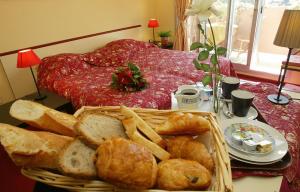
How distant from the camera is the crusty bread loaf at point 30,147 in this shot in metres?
0.56

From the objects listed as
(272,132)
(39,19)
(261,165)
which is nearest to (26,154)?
(261,165)

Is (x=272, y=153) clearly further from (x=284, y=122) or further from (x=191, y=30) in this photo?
(x=191, y=30)

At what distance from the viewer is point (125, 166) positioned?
0.53 meters

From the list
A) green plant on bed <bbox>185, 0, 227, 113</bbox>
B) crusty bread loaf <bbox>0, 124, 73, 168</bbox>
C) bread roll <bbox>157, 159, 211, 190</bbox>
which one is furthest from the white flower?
crusty bread loaf <bbox>0, 124, 73, 168</bbox>

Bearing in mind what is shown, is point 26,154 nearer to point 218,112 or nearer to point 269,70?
point 218,112

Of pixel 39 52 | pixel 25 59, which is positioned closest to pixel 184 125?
pixel 25 59

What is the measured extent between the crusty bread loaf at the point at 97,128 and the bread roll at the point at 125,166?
0.25 feet

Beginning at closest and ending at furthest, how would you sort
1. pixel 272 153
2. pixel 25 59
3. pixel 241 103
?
pixel 272 153, pixel 241 103, pixel 25 59

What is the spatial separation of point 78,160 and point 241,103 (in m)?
0.76

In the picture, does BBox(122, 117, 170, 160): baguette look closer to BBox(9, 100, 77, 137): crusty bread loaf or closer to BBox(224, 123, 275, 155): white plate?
BBox(9, 100, 77, 137): crusty bread loaf

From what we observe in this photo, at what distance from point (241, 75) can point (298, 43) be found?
110 inches

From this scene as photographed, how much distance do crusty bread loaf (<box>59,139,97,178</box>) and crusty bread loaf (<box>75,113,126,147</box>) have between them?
26 mm

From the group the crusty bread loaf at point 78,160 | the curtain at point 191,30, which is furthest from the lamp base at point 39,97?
the curtain at point 191,30

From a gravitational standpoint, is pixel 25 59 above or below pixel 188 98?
above
